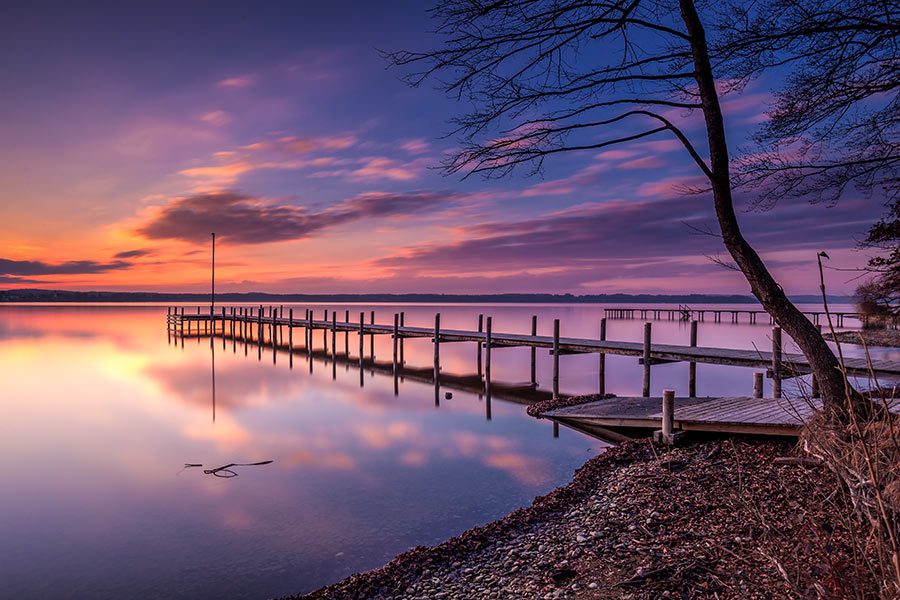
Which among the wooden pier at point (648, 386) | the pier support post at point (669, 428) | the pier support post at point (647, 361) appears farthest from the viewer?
the pier support post at point (647, 361)

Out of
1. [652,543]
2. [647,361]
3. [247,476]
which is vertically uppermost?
[647,361]

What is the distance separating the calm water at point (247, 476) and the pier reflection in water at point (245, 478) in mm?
48

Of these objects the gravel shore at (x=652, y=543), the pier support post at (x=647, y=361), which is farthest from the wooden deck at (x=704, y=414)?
the pier support post at (x=647, y=361)

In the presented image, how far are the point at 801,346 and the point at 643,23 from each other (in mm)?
4916

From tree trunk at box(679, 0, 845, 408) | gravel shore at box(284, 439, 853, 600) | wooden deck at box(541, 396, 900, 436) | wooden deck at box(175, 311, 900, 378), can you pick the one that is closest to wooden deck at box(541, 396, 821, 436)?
wooden deck at box(541, 396, 900, 436)

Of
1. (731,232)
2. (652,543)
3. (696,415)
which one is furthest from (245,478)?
(731,232)

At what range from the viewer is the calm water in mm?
8266

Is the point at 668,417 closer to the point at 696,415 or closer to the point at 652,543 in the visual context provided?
the point at 696,415

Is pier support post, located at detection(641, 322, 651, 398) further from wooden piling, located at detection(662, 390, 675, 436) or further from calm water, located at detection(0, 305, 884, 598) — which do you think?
wooden piling, located at detection(662, 390, 675, 436)

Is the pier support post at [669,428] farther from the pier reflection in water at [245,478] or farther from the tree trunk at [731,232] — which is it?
the tree trunk at [731,232]

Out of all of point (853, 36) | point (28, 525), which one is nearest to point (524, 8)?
point (853, 36)

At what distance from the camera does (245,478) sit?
12.3 meters

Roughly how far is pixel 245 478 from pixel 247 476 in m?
0.17

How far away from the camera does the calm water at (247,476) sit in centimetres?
827
